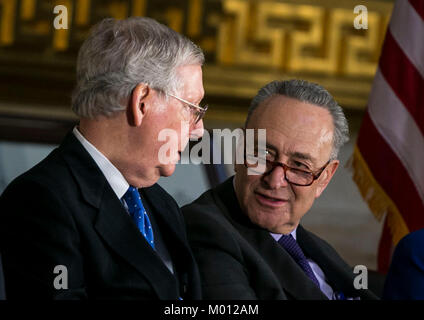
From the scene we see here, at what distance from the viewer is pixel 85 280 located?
75.5 inches

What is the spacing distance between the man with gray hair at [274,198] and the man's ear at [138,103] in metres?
0.42

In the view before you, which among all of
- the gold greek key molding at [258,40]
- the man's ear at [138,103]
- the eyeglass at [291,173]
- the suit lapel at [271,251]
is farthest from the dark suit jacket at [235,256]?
the gold greek key molding at [258,40]

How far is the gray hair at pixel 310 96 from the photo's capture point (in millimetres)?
2369

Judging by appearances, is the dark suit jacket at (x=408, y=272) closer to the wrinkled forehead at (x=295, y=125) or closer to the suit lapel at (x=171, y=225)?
the wrinkled forehead at (x=295, y=125)

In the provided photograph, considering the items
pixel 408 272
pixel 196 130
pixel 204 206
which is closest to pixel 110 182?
pixel 196 130

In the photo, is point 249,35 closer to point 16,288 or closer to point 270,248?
point 270,248

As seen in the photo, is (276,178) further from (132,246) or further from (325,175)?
Answer: (132,246)

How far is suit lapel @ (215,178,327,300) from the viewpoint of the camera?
7.56 feet

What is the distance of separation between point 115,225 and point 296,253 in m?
0.68

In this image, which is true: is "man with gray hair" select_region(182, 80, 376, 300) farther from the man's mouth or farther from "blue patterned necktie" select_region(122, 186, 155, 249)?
"blue patterned necktie" select_region(122, 186, 155, 249)
